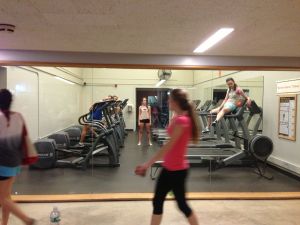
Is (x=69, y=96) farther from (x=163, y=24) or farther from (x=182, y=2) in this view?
(x=182, y=2)

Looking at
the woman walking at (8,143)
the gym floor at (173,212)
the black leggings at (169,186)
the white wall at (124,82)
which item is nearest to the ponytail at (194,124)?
the black leggings at (169,186)

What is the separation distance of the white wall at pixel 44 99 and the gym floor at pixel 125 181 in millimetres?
1069

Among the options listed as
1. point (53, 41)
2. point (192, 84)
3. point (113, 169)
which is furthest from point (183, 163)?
point (192, 84)

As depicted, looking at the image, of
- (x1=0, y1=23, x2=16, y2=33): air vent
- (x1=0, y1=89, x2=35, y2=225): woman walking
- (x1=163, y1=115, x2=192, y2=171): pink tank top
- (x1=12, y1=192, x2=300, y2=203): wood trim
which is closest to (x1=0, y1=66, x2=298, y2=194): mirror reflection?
(x1=12, y1=192, x2=300, y2=203): wood trim

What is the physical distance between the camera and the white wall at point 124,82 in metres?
5.47

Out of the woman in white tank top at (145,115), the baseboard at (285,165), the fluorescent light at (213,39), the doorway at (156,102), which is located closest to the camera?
the fluorescent light at (213,39)

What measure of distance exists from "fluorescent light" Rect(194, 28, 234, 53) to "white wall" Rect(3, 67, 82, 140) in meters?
2.85

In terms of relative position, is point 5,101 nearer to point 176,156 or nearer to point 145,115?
point 176,156

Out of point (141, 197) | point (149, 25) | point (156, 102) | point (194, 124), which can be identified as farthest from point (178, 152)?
point (156, 102)

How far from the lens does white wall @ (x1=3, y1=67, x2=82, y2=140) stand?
5.02m

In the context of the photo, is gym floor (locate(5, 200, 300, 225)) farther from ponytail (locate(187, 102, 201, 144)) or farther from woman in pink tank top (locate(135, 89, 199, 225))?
ponytail (locate(187, 102, 201, 144))

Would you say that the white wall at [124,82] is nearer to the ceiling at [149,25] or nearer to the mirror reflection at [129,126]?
the mirror reflection at [129,126]

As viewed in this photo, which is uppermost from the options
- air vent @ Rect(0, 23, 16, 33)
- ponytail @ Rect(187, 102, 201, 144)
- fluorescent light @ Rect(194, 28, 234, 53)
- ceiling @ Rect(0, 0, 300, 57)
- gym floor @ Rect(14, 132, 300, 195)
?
fluorescent light @ Rect(194, 28, 234, 53)

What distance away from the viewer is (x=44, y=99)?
20.1 feet
